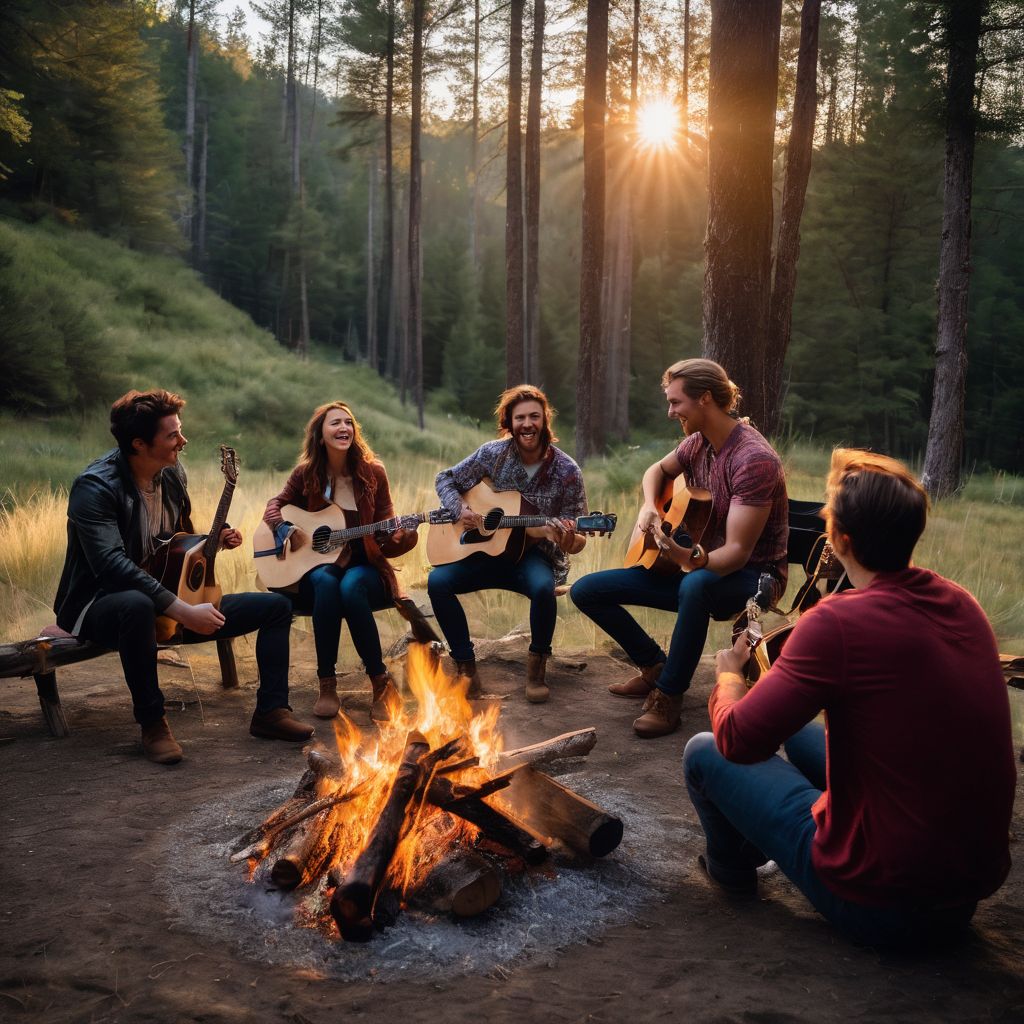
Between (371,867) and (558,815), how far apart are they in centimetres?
81

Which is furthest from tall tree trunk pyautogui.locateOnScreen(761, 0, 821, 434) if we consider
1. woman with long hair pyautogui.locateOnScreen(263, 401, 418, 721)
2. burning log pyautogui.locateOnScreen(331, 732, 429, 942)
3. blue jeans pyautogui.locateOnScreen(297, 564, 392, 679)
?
burning log pyautogui.locateOnScreen(331, 732, 429, 942)

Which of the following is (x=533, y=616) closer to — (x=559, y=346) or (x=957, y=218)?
(x=957, y=218)

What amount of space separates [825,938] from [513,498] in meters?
3.35

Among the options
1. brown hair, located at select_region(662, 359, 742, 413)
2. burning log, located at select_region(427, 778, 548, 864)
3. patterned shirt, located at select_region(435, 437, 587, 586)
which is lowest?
burning log, located at select_region(427, 778, 548, 864)

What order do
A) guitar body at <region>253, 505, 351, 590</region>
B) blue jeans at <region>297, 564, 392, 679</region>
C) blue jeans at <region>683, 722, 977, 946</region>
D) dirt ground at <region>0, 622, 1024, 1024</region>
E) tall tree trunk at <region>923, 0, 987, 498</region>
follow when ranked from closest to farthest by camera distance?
dirt ground at <region>0, 622, 1024, 1024</region> → blue jeans at <region>683, 722, 977, 946</region> → blue jeans at <region>297, 564, 392, 679</region> → guitar body at <region>253, 505, 351, 590</region> → tall tree trunk at <region>923, 0, 987, 498</region>

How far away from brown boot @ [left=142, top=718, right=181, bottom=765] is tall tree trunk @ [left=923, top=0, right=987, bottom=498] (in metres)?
11.4

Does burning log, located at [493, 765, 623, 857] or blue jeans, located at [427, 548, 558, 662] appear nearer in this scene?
burning log, located at [493, 765, 623, 857]

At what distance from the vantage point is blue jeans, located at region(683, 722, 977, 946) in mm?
2520

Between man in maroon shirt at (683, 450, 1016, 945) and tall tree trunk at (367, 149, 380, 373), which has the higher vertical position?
tall tree trunk at (367, 149, 380, 373)

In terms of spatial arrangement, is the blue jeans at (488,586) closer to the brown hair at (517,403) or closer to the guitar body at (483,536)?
the guitar body at (483,536)

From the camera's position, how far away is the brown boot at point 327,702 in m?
5.12

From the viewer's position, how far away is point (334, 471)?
564cm

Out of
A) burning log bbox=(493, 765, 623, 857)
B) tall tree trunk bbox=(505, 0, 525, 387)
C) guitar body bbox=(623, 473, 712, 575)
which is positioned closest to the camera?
burning log bbox=(493, 765, 623, 857)

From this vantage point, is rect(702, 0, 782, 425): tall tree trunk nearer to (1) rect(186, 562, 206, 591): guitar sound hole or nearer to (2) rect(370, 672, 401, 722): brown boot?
(2) rect(370, 672, 401, 722): brown boot
